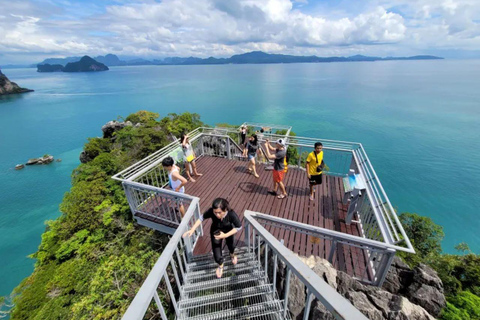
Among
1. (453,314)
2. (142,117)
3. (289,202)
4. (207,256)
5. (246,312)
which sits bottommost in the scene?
(142,117)

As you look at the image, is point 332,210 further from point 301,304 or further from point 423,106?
point 423,106

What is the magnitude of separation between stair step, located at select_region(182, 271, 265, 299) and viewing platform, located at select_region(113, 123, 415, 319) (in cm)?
9

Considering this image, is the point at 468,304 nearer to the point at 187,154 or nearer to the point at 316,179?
the point at 316,179

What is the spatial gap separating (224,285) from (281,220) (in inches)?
59.5

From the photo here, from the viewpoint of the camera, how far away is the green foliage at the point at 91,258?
722 centimetres

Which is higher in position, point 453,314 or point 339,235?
point 339,235

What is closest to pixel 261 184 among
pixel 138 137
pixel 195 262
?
pixel 195 262

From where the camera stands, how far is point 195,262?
14.6 ft

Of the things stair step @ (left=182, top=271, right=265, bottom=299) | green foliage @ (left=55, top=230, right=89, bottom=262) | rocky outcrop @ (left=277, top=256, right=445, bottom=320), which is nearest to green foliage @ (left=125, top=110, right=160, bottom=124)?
green foliage @ (left=55, top=230, right=89, bottom=262)

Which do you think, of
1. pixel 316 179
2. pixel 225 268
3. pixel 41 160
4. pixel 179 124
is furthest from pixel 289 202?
pixel 41 160

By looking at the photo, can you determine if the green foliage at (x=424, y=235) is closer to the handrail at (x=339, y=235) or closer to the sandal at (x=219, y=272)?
the handrail at (x=339, y=235)

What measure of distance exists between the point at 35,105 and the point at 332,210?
123354 mm

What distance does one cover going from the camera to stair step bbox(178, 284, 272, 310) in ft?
10.8

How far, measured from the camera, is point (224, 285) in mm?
3719
